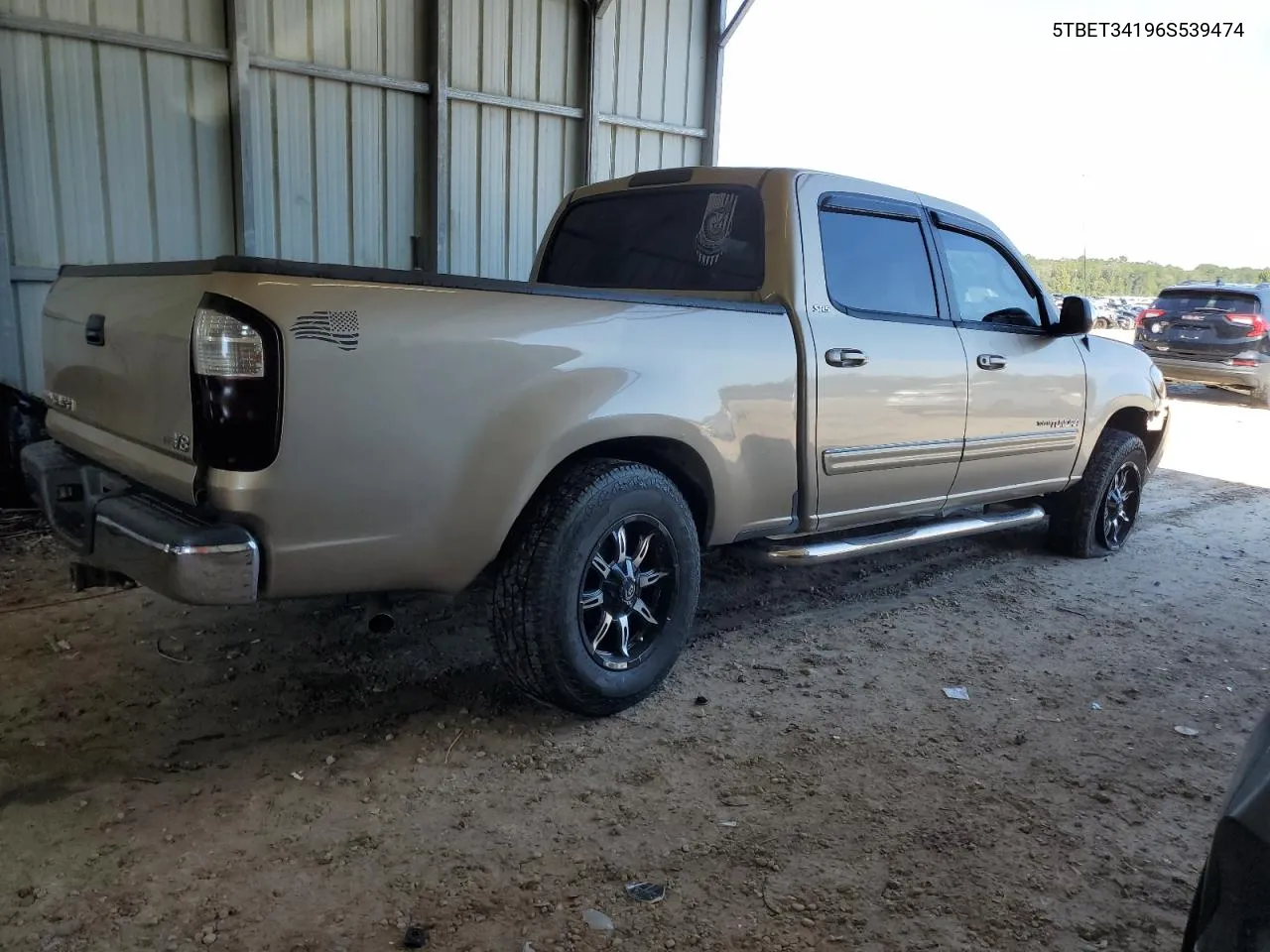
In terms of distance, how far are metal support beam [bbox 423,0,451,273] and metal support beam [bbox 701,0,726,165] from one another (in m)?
2.87

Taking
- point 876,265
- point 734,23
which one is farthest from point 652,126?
point 876,265

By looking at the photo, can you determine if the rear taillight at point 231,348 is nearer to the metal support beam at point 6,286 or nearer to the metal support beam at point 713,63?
the metal support beam at point 6,286

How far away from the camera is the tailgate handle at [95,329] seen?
10.0 ft

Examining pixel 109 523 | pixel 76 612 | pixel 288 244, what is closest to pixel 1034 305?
pixel 109 523

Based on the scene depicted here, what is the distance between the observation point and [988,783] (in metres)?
3.06

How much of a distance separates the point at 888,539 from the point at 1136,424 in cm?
260

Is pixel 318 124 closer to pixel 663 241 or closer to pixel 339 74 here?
pixel 339 74

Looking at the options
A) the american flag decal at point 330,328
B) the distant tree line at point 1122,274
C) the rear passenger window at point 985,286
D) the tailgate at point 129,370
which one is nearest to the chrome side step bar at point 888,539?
the rear passenger window at point 985,286

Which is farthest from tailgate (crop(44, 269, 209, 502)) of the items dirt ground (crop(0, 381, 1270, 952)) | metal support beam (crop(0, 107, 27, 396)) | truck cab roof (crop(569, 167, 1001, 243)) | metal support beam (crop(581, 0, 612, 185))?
metal support beam (crop(581, 0, 612, 185))

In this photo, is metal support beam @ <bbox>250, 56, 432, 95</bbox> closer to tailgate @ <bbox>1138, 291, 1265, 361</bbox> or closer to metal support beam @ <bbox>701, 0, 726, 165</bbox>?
metal support beam @ <bbox>701, 0, 726, 165</bbox>

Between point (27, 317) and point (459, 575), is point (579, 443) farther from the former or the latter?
point (27, 317)

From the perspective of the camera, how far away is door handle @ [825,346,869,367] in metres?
3.85

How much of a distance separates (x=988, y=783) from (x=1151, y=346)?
13.1 m

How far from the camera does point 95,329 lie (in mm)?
3104
